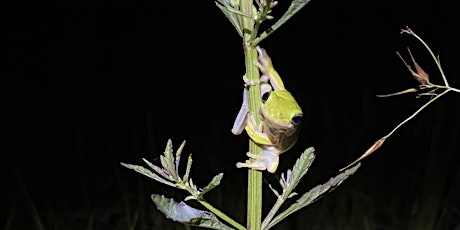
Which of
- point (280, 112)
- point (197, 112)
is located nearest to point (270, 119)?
point (280, 112)

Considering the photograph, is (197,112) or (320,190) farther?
(197,112)

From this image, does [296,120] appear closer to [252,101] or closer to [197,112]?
[252,101]

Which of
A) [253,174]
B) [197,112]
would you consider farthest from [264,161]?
[197,112]

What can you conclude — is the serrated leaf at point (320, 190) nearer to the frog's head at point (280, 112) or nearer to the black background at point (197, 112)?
the frog's head at point (280, 112)

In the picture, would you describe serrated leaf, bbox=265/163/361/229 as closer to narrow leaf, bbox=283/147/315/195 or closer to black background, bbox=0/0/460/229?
narrow leaf, bbox=283/147/315/195

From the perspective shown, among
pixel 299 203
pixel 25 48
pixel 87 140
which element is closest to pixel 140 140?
pixel 87 140

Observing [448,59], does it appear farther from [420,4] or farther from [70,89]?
[70,89]

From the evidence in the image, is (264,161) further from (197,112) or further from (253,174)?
(197,112)
